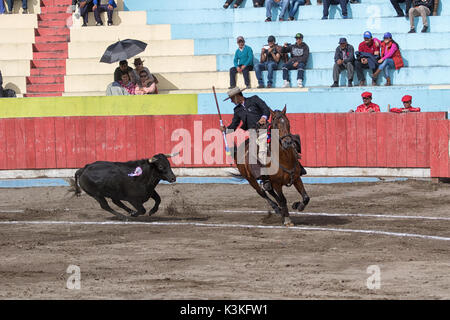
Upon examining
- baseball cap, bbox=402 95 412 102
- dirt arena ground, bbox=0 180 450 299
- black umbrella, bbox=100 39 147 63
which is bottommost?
dirt arena ground, bbox=0 180 450 299

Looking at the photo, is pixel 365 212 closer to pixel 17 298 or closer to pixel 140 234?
pixel 140 234

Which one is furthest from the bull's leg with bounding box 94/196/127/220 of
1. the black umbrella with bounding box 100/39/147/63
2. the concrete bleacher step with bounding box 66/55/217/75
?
the concrete bleacher step with bounding box 66/55/217/75

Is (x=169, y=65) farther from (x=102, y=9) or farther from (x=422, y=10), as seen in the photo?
(x=422, y=10)

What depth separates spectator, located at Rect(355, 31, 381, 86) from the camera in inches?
817

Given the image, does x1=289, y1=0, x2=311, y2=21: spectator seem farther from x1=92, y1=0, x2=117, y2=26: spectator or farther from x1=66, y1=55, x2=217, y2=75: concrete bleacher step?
x1=92, y1=0, x2=117, y2=26: spectator

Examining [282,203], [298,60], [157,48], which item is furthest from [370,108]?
[282,203]

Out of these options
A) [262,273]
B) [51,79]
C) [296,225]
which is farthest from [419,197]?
[51,79]

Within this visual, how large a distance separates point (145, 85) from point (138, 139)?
6.19 ft

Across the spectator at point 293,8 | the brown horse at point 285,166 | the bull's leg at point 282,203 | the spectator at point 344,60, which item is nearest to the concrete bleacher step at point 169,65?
the spectator at point 293,8

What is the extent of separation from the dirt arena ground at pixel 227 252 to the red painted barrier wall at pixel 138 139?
2.83 m

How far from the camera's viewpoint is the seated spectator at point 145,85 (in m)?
21.3

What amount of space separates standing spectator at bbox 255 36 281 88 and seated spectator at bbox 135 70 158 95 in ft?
7.84

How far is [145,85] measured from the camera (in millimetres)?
21422

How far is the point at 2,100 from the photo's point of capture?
70.1ft
